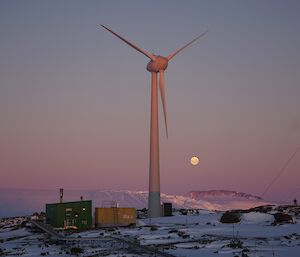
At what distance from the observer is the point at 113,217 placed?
7338 cm

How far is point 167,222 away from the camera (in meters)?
71.8

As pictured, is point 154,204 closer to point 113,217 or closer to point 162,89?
point 113,217

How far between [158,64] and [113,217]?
2844 centimetres

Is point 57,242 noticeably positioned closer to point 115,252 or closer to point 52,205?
point 115,252

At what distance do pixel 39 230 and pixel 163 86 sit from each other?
32.3 meters

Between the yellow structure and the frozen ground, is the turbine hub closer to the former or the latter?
the yellow structure

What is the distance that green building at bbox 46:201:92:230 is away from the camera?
7306cm

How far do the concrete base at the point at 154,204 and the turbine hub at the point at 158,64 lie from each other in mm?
22607

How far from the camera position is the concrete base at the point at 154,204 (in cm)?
7719

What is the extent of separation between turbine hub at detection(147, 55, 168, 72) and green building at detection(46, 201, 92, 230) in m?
26.6

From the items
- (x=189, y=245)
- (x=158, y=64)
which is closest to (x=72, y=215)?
(x=158, y=64)

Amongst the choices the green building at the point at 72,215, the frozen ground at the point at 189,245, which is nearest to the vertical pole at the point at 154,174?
the green building at the point at 72,215

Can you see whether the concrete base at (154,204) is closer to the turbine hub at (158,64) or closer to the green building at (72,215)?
the green building at (72,215)

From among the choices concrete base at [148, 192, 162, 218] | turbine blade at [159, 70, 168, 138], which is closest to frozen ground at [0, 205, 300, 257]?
concrete base at [148, 192, 162, 218]
